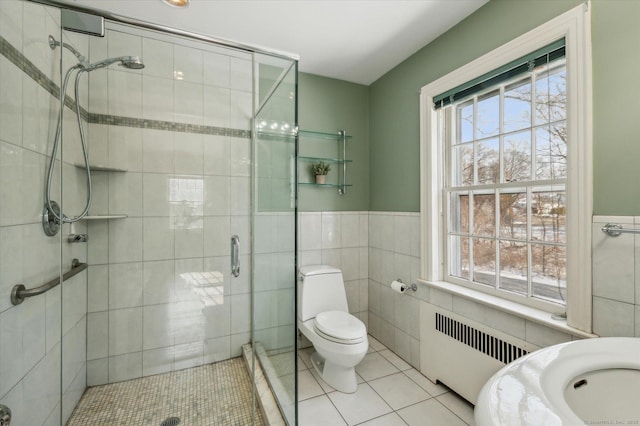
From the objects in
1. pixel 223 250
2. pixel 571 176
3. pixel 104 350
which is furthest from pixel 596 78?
pixel 104 350

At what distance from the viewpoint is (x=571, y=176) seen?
4.17ft

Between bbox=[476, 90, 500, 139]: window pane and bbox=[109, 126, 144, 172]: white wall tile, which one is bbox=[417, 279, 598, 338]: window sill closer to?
bbox=[476, 90, 500, 139]: window pane

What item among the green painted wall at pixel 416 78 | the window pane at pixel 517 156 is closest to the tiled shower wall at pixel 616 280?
the green painted wall at pixel 416 78

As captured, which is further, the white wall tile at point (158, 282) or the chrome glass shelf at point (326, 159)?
the chrome glass shelf at point (326, 159)

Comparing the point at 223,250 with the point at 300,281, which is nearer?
the point at 223,250

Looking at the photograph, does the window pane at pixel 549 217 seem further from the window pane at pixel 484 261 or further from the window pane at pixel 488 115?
the window pane at pixel 488 115

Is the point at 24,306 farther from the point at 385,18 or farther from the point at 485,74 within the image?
the point at 485,74

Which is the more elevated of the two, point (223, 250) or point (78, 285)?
point (223, 250)

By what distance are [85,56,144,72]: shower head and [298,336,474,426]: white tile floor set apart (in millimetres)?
2315

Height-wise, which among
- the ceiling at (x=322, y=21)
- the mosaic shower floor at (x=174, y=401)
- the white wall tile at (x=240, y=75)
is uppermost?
the ceiling at (x=322, y=21)

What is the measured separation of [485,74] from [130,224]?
235 centimetres

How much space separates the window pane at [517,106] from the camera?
5.12ft

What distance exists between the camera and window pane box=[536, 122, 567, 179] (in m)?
1.40

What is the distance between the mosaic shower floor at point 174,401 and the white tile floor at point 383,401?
0.39m
